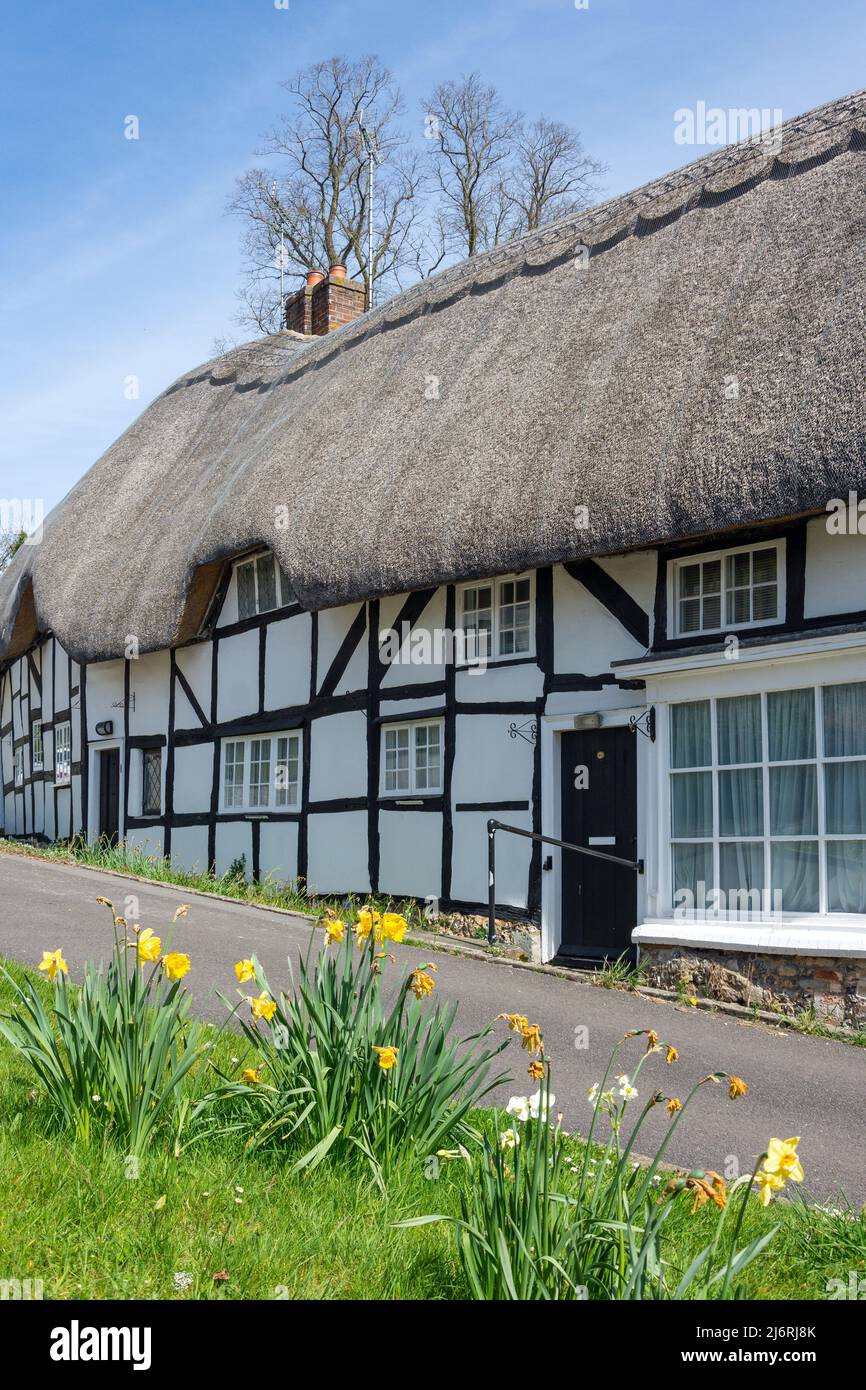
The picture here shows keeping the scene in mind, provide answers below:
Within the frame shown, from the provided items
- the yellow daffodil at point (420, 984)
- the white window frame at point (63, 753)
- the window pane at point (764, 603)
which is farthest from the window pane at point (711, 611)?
the white window frame at point (63, 753)

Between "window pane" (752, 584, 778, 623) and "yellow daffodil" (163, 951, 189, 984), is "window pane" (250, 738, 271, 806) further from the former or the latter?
"yellow daffodil" (163, 951, 189, 984)

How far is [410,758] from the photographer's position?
11828 mm

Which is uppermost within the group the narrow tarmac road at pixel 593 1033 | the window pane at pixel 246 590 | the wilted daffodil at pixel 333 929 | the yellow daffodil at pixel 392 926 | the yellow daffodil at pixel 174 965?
the window pane at pixel 246 590

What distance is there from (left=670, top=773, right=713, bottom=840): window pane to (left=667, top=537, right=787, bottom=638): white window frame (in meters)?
1.12

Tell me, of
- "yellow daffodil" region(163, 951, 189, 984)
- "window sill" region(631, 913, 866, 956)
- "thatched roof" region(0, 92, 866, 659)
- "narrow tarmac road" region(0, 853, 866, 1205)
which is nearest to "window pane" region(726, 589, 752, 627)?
"thatched roof" region(0, 92, 866, 659)

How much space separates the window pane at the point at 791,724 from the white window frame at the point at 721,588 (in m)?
0.57

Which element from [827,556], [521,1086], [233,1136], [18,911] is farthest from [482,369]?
[233,1136]

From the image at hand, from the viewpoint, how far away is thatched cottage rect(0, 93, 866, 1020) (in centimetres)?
852

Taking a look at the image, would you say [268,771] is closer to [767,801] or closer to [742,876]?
[742,876]

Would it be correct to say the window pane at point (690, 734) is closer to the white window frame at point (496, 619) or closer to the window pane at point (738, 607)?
the window pane at point (738, 607)

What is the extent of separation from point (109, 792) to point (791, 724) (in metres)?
11.8

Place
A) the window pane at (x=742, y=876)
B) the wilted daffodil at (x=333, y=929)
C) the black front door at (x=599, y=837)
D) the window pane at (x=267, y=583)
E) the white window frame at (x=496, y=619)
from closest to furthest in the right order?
the wilted daffodil at (x=333, y=929), the window pane at (x=742, y=876), the black front door at (x=599, y=837), the white window frame at (x=496, y=619), the window pane at (x=267, y=583)

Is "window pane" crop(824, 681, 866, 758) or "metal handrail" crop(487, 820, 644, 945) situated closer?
"window pane" crop(824, 681, 866, 758)

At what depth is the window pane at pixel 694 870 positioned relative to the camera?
9172mm
